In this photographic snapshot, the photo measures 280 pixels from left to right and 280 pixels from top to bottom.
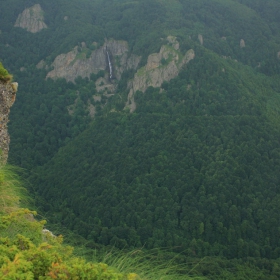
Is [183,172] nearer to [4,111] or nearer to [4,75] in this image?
[4,111]

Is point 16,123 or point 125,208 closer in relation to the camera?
point 125,208

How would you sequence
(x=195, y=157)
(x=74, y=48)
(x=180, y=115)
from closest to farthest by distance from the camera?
(x=195, y=157)
(x=180, y=115)
(x=74, y=48)

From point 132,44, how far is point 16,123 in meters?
53.8

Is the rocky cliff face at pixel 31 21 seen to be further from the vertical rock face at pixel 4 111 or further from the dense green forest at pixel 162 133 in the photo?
the vertical rock face at pixel 4 111

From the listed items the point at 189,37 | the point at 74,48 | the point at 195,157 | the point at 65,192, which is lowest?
the point at 65,192

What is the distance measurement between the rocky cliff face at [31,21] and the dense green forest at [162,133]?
253cm

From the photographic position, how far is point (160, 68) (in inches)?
4658

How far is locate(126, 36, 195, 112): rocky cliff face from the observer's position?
117812mm

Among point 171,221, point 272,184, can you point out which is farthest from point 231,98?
point 171,221

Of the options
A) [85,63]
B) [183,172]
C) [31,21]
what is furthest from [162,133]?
[31,21]

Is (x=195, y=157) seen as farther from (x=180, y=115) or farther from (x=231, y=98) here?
(x=231, y=98)

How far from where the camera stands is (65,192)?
305 feet

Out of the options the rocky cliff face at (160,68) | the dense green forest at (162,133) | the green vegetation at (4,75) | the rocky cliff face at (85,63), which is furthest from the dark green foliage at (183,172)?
the green vegetation at (4,75)

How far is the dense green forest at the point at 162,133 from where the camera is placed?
8119 cm
